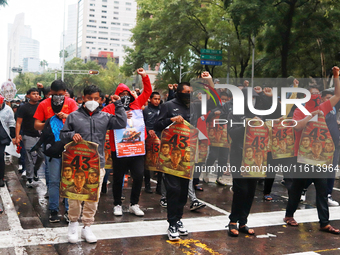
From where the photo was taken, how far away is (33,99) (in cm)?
796

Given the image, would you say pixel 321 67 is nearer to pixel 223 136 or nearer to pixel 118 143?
pixel 223 136

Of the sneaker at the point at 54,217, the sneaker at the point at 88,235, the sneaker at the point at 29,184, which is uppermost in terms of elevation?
the sneaker at the point at 88,235

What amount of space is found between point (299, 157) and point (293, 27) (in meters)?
15.2

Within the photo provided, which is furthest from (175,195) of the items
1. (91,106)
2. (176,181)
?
(91,106)

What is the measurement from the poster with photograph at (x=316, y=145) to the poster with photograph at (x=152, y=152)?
106 inches

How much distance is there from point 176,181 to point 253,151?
3.98 feet

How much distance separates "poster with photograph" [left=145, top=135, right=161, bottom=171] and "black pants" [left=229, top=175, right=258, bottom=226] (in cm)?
236

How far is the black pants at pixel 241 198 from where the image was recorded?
17.6 feet

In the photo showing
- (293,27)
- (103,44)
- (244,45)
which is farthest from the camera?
(103,44)

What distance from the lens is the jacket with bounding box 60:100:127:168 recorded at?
4.88m

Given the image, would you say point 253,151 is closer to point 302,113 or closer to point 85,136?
point 302,113

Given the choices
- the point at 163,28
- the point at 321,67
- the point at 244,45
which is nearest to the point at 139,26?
the point at 163,28

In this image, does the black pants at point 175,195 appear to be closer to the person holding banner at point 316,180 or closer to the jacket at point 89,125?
the jacket at point 89,125

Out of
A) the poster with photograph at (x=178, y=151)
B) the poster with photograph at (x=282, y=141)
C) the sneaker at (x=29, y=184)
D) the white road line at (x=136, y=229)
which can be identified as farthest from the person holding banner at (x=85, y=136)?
the sneaker at (x=29, y=184)
